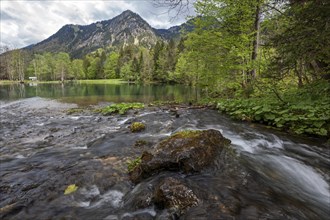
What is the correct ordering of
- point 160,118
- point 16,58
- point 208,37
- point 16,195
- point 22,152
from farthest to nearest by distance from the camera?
point 16,58 < point 208,37 < point 160,118 < point 22,152 < point 16,195

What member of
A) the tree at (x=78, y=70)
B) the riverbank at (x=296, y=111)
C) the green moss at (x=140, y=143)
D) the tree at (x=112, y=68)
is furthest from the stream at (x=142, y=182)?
the tree at (x=78, y=70)

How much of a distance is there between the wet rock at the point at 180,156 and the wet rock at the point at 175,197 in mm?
845

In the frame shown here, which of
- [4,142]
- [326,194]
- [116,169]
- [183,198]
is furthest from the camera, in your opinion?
[4,142]

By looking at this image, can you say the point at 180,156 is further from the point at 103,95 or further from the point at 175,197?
the point at 103,95

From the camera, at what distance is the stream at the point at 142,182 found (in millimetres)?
3678

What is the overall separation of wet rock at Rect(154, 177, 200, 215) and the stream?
88 mm

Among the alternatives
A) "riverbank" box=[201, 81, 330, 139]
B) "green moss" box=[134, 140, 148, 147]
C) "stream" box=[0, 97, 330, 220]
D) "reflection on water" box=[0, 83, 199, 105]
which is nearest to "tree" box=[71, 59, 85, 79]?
"reflection on water" box=[0, 83, 199, 105]

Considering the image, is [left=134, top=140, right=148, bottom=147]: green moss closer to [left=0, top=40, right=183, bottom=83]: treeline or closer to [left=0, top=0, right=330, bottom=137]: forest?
[left=0, top=0, right=330, bottom=137]: forest

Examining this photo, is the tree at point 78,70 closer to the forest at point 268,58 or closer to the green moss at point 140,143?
the forest at point 268,58

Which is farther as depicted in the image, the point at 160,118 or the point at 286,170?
the point at 160,118

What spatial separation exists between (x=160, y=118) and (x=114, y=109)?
489 centimetres

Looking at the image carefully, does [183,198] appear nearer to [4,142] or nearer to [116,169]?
[116,169]

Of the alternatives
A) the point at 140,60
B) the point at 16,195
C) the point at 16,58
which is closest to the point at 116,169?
the point at 16,195

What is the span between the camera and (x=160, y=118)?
1147 centimetres
